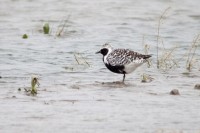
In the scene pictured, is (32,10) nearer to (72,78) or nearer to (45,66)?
(45,66)

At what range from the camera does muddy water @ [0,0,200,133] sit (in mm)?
9883

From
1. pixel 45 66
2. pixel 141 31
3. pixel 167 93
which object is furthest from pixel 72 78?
pixel 141 31

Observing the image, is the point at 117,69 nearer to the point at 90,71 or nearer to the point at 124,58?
the point at 124,58

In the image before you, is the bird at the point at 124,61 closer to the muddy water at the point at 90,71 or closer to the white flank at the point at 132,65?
the white flank at the point at 132,65

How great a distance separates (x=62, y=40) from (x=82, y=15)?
10.6 feet

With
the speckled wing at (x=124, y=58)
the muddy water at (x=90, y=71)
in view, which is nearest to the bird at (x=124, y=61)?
the speckled wing at (x=124, y=58)

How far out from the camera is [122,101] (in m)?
11.2

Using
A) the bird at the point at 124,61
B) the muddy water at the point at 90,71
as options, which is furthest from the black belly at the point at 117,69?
the muddy water at the point at 90,71

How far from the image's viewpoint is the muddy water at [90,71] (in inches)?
389

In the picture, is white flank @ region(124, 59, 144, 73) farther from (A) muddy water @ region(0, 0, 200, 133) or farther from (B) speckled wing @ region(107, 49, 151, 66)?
(A) muddy water @ region(0, 0, 200, 133)

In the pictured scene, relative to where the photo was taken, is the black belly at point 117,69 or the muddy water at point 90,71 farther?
the black belly at point 117,69

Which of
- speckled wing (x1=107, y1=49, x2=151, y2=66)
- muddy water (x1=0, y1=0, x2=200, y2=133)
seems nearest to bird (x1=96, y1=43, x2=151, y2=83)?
speckled wing (x1=107, y1=49, x2=151, y2=66)

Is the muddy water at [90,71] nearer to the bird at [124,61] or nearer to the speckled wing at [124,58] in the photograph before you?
the bird at [124,61]

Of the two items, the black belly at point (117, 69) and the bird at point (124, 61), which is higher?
the bird at point (124, 61)
